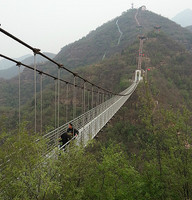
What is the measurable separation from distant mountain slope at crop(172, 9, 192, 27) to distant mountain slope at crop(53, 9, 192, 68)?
4264 inches

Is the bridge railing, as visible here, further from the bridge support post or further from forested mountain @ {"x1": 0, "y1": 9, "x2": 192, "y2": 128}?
the bridge support post

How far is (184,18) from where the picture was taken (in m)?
180

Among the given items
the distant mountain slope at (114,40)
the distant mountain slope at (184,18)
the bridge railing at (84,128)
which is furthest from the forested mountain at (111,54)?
the distant mountain slope at (184,18)

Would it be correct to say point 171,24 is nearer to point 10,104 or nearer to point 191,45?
point 191,45

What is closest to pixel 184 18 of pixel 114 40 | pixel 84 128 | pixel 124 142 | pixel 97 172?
pixel 114 40

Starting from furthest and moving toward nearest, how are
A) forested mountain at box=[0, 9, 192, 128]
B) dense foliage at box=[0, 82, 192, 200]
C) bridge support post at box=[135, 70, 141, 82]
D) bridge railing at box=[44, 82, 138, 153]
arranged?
1. forested mountain at box=[0, 9, 192, 128]
2. bridge support post at box=[135, 70, 141, 82]
3. bridge railing at box=[44, 82, 138, 153]
4. dense foliage at box=[0, 82, 192, 200]

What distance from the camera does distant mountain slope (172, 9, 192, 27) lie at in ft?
536

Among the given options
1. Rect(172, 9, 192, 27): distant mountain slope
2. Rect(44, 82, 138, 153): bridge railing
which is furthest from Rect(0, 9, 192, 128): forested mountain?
Rect(172, 9, 192, 27): distant mountain slope

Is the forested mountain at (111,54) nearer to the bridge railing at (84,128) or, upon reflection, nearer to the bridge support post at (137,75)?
the bridge support post at (137,75)

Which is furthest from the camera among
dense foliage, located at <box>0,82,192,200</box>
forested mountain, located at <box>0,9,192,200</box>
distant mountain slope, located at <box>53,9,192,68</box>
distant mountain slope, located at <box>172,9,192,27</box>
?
distant mountain slope, located at <box>172,9,192,27</box>

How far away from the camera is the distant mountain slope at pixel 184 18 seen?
163 metres

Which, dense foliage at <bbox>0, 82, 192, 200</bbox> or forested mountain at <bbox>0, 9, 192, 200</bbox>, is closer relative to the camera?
dense foliage at <bbox>0, 82, 192, 200</bbox>

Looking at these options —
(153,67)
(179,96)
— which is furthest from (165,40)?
(179,96)

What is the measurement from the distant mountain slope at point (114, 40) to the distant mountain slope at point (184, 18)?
4264 inches
